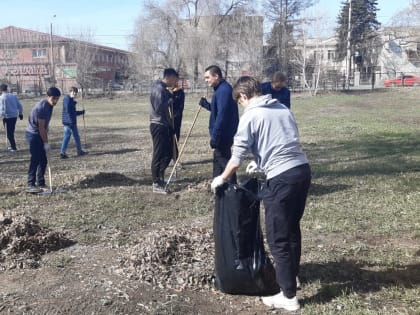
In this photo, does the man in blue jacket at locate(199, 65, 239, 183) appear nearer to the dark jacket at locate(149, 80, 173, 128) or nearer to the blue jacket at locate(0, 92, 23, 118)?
the dark jacket at locate(149, 80, 173, 128)

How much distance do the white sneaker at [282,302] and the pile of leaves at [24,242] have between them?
2314mm

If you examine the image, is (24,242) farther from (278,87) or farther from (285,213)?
(278,87)

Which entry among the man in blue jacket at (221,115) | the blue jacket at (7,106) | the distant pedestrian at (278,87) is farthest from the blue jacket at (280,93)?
the blue jacket at (7,106)

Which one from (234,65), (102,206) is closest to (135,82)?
(234,65)

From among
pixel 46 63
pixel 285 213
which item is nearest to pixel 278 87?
pixel 285 213

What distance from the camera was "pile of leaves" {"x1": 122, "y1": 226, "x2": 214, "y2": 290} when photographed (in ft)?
13.4

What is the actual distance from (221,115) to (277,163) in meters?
2.48

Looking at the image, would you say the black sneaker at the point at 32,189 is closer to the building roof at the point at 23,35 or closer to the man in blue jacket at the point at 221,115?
the man in blue jacket at the point at 221,115

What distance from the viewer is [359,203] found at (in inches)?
264

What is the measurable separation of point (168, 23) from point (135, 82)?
278 inches

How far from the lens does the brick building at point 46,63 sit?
167 ft

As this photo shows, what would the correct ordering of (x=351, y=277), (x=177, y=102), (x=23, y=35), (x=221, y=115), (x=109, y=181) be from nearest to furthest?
(x=351, y=277)
(x=221, y=115)
(x=109, y=181)
(x=177, y=102)
(x=23, y=35)

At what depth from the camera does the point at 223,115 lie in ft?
19.4

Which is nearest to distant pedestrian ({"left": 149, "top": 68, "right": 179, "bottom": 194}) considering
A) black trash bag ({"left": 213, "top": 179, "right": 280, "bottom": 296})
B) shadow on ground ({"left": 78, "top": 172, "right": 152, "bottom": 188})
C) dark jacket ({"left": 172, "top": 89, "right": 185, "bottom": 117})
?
shadow on ground ({"left": 78, "top": 172, "right": 152, "bottom": 188})
